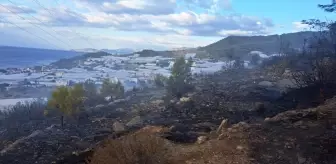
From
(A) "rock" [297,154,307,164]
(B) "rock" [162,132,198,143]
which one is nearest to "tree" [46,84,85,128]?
(B) "rock" [162,132,198,143]

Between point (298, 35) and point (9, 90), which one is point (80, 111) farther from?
point (298, 35)

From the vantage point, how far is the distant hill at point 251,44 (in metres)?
156

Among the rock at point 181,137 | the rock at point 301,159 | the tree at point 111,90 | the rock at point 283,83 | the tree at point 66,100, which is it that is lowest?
the tree at point 111,90

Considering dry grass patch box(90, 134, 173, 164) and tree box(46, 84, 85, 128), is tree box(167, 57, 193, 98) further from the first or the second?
dry grass patch box(90, 134, 173, 164)

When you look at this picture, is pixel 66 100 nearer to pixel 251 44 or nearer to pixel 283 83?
pixel 283 83

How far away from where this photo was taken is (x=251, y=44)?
170 meters

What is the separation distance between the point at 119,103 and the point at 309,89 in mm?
32813

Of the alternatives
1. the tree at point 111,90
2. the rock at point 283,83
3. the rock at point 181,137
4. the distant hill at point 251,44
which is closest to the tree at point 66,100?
the rock at point 283,83

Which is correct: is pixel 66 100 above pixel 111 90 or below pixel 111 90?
above

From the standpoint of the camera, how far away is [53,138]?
27.9 meters

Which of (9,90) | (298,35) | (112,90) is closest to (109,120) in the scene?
(112,90)

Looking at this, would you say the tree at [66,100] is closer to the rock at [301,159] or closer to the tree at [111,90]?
the tree at [111,90]

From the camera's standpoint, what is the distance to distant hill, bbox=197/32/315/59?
156375 mm

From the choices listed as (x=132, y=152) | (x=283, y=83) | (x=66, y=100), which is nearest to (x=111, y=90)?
(x=66, y=100)
